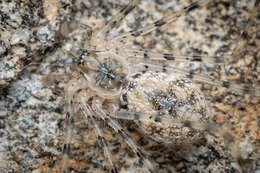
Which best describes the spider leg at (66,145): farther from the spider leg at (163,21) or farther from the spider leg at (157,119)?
the spider leg at (163,21)

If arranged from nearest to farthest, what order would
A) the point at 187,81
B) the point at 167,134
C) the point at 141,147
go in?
the point at 167,134 < the point at 187,81 < the point at 141,147

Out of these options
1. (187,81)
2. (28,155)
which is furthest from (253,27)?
(28,155)

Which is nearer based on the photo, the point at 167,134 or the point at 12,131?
the point at 167,134

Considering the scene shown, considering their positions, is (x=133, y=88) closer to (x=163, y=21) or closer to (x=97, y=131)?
(x=97, y=131)

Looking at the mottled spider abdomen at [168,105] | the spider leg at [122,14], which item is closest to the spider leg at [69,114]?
the mottled spider abdomen at [168,105]

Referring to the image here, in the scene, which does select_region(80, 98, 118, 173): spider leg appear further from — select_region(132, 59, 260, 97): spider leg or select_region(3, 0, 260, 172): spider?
select_region(132, 59, 260, 97): spider leg

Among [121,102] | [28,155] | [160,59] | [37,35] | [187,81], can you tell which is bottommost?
[28,155]

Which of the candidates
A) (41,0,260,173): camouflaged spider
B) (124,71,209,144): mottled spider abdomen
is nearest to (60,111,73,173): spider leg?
(41,0,260,173): camouflaged spider

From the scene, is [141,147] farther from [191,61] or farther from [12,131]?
[12,131]
